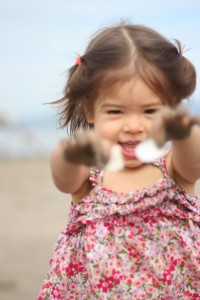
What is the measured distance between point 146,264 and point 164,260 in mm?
71

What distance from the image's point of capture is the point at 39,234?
7.57m

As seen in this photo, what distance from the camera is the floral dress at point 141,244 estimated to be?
3.04m

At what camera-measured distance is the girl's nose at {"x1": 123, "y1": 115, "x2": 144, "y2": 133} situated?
297cm

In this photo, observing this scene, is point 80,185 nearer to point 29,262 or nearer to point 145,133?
point 145,133

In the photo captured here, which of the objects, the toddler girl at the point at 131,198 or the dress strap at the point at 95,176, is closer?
the toddler girl at the point at 131,198

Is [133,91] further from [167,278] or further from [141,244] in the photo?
[167,278]

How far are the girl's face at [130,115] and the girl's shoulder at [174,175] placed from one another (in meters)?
0.15

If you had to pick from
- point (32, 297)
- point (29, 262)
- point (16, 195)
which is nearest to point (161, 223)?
point (32, 297)

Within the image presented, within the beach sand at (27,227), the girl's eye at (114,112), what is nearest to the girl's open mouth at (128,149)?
the girl's eye at (114,112)

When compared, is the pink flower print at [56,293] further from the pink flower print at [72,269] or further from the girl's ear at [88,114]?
the girl's ear at [88,114]

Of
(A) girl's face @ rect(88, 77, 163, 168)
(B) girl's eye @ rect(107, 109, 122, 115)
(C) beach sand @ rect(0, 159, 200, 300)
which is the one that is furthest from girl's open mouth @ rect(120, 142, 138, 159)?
(C) beach sand @ rect(0, 159, 200, 300)

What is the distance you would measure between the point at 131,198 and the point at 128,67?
0.50m

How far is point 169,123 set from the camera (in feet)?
8.00

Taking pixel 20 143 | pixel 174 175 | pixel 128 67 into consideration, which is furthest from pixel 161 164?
pixel 20 143
